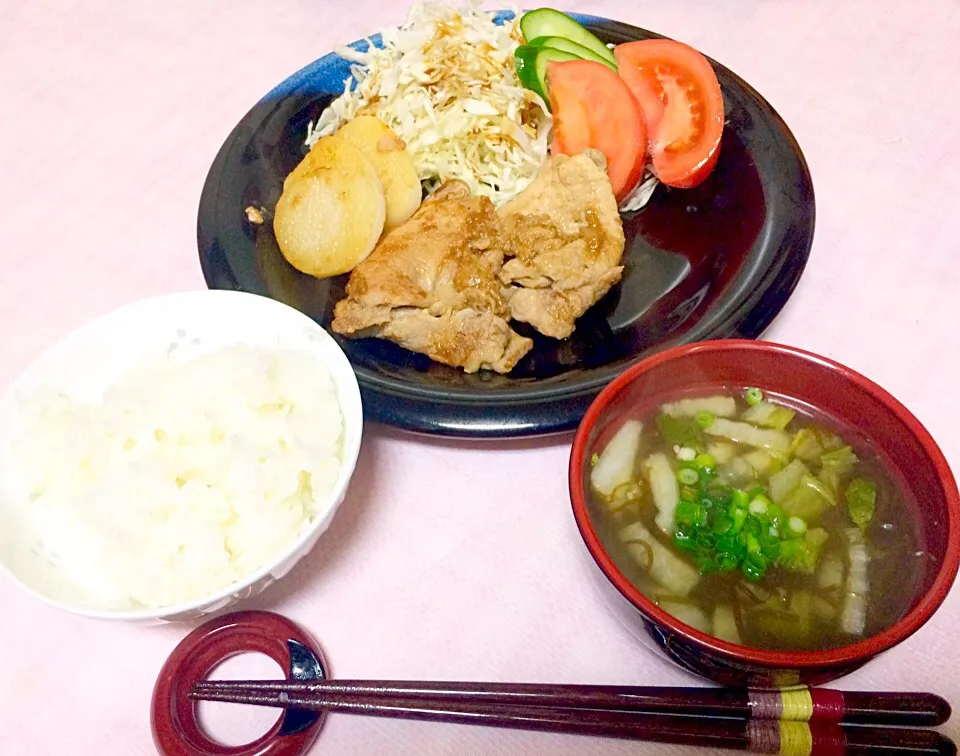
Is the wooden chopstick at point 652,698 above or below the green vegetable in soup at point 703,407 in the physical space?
below

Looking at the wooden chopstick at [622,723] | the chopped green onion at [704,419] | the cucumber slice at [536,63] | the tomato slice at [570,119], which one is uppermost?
the cucumber slice at [536,63]

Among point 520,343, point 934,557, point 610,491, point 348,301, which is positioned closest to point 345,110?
point 348,301

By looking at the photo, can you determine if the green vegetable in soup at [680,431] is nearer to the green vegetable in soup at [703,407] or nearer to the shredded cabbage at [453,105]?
the green vegetable in soup at [703,407]

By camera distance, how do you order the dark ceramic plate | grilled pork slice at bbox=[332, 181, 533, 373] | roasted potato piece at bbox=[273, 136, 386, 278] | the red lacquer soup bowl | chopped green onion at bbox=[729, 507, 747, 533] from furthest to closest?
1. roasted potato piece at bbox=[273, 136, 386, 278]
2. grilled pork slice at bbox=[332, 181, 533, 373]
3. the dark ceramic plate
4. chopped green onion at bbox=[729, 507, 747, 533]
5. the red lacquer soup bowl

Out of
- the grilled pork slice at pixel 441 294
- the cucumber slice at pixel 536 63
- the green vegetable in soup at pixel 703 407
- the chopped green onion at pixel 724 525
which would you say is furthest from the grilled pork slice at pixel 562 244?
the chopped green onion at pixel 724 525

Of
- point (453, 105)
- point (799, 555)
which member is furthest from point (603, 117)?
point (799, 555)

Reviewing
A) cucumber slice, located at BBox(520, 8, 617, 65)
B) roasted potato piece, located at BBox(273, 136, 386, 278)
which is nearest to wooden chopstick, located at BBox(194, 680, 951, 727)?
roasted potato piece, located at BBox(273, 136, 386, 278)

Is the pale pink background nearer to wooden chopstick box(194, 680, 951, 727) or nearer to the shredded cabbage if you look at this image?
wooden chopstick box(194, 680, 951, 727)
